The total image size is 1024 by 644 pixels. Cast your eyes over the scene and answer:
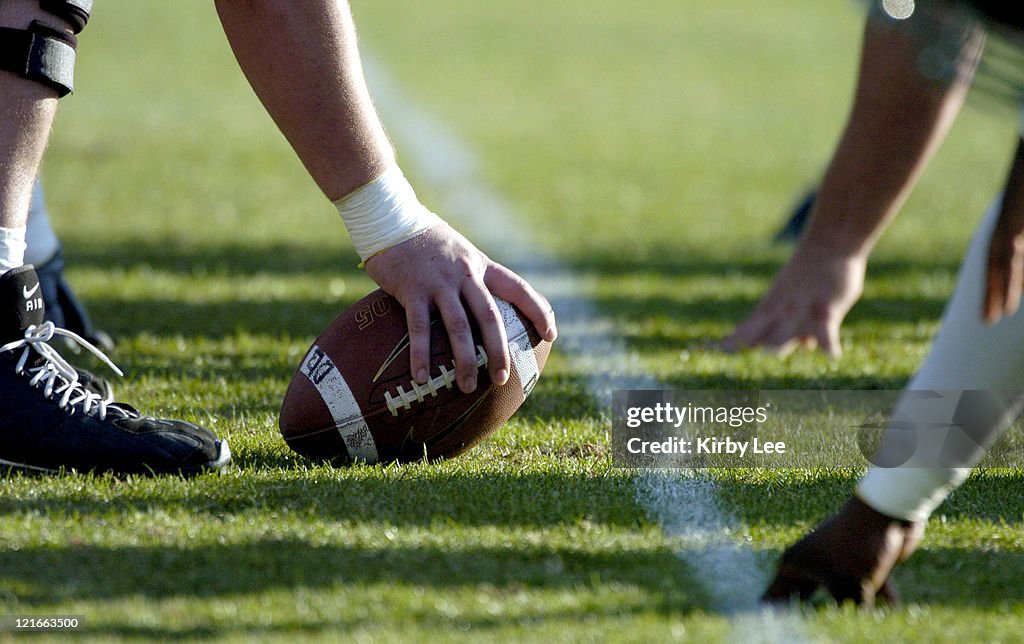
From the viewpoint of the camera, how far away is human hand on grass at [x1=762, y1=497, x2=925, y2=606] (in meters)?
1.84

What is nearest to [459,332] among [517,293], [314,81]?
[517,293]

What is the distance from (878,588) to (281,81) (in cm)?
149

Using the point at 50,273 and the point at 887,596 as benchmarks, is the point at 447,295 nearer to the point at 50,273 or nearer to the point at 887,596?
the point at 887,596

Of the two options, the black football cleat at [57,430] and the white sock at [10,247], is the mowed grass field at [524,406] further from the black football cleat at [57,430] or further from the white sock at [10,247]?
the white sock at [10,247]

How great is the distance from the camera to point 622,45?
1714 cm

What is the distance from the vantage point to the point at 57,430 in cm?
244

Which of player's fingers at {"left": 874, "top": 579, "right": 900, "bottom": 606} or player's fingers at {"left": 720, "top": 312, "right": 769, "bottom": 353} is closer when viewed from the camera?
player's fingers at {"left": 874, "top": 579, "right": 900, "bottom": 606}

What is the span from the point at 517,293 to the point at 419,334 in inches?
9.1

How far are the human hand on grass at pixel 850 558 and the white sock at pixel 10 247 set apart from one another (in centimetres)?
158

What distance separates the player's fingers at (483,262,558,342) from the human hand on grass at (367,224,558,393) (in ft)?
0.08

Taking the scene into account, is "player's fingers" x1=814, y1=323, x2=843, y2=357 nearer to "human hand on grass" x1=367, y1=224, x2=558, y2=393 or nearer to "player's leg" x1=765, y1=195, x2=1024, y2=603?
"human hand on grass" x1=367, y1=224, x2=558, y2=393

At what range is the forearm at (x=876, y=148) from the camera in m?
3.68

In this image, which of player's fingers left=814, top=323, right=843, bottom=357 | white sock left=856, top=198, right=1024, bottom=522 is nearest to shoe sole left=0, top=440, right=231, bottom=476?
white sock left=856, top=198, right=1024, bottom=522

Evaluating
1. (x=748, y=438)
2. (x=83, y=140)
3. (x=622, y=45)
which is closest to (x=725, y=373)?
(x=748, y=438)
